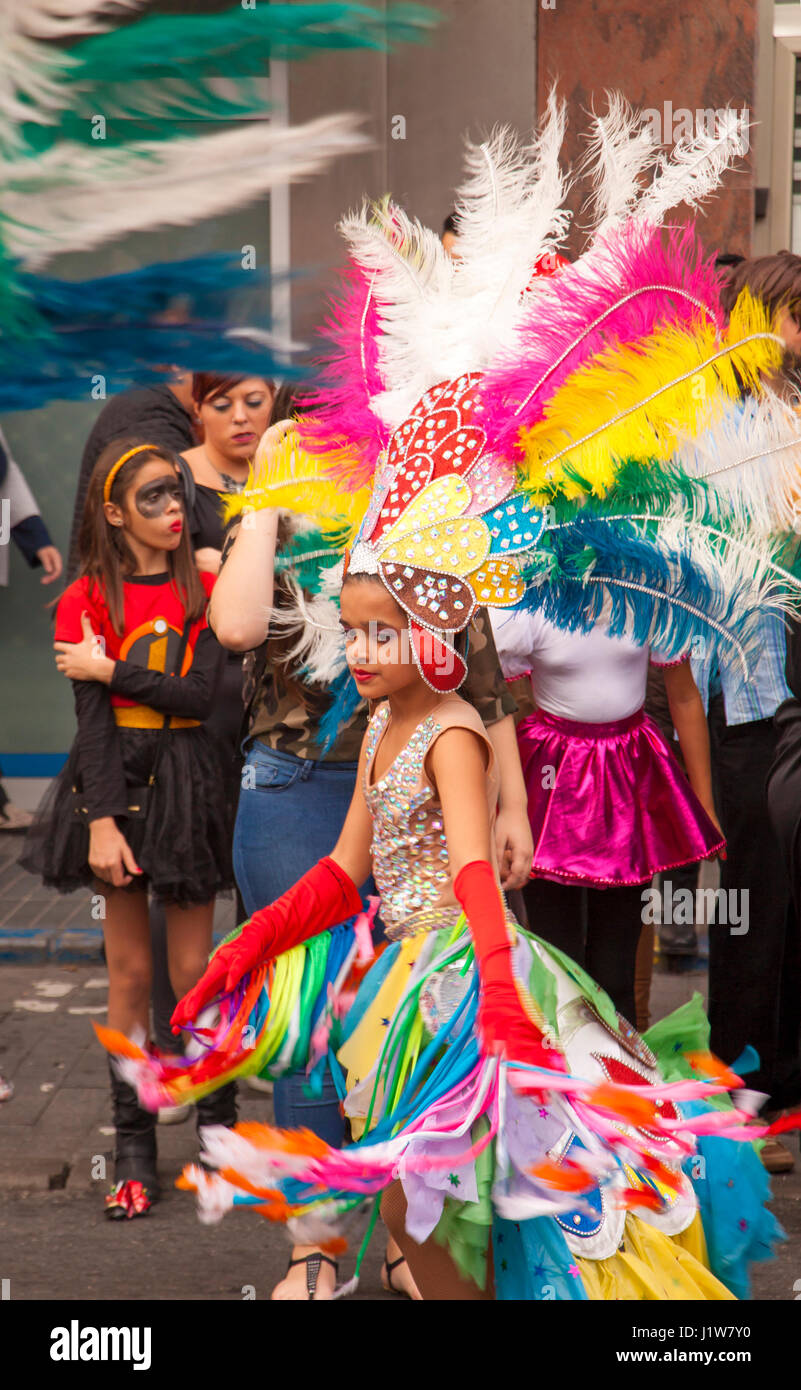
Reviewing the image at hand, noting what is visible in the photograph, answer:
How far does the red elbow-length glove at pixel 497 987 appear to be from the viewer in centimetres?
204

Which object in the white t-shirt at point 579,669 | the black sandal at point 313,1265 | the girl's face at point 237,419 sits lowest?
the black sandal at point 313,1265

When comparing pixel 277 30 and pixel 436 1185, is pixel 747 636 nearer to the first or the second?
pixel 436 1185

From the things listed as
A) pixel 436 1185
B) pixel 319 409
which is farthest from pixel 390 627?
pixel 436 1185

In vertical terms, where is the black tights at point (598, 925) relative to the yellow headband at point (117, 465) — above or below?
below

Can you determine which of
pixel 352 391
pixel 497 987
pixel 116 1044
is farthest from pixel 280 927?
pixel 352 391

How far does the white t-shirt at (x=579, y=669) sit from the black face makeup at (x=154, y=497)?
951 millimetres

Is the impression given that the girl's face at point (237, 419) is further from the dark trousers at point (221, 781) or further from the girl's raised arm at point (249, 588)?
the dark trousers at point (221, 781)

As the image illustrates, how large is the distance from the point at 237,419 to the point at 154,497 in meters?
0.38

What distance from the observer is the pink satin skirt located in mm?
3330

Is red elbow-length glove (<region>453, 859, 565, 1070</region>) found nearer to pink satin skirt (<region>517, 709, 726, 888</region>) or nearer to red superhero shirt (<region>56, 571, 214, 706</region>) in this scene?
pink satin skirt (<region>517, 709, 726, 888</region>)

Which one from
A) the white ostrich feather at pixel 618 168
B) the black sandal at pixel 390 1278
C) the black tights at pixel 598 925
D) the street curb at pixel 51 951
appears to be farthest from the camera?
the street curb at pixel 51 951

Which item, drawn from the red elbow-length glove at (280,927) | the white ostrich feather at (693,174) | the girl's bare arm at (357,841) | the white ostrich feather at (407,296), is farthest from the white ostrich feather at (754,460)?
the red elbow-length glove at (280,927)

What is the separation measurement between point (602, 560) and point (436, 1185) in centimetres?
98

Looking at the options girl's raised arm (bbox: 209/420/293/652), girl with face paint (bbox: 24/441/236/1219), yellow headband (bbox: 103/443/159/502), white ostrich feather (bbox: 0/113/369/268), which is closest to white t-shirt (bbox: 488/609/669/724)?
girl's raised arm (bbox: 209/420/293/652)
